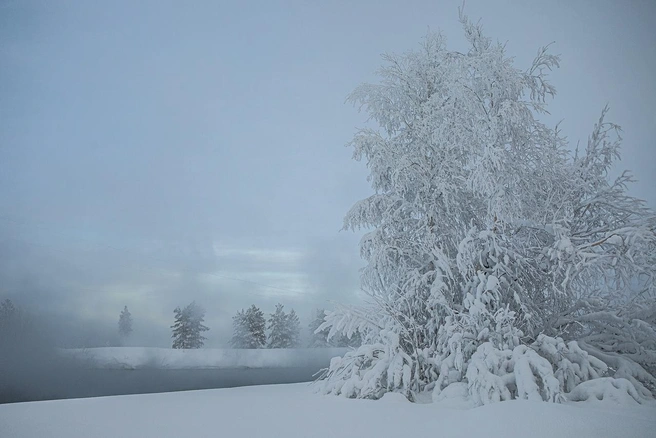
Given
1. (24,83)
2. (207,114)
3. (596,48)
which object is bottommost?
(596,48)

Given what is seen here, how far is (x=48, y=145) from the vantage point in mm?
26484

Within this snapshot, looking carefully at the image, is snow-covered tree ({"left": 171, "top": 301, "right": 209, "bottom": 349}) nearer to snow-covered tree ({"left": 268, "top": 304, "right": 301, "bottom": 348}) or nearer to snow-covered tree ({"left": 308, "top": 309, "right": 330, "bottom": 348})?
snow-covered tree ({"left": 268, "top": 304, "right": 301, "bottom": 348})

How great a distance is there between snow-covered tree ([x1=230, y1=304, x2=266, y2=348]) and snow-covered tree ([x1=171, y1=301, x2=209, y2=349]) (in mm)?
3430

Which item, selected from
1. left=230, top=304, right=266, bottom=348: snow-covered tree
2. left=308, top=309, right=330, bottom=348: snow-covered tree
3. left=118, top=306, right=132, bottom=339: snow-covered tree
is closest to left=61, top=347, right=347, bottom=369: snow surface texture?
left=230, top=304, right=266, bottom=348: snow-covered tree

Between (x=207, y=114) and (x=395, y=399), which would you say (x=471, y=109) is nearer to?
(x=395, y=399)

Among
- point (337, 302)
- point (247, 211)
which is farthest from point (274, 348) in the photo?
point (337, 302)

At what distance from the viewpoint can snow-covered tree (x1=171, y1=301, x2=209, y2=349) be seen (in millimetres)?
33737

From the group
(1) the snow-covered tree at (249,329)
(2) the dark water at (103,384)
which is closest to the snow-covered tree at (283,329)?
(1) the snow-covered tree at (249,329)

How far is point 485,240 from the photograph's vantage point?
6.98 m

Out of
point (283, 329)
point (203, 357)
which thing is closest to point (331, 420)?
point (203, 357)

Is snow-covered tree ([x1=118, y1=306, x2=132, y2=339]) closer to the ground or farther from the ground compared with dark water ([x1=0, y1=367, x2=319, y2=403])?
farther from the ground

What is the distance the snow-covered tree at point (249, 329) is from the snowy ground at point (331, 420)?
28356 mm

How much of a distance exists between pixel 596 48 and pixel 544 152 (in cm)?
338

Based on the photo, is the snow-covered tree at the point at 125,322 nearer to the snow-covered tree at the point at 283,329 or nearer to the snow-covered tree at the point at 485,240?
the snow-covered tree at the point at 283,329
